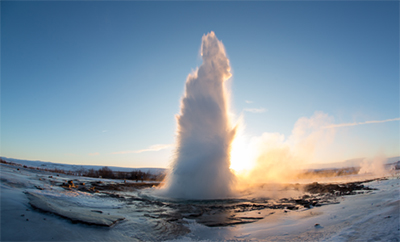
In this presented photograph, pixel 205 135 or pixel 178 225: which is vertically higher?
pixel 205 135

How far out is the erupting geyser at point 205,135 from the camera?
57.2ft

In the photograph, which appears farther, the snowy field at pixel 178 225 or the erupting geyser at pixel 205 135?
the erupting geyser at pixel 205 135

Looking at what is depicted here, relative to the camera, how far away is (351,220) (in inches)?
284

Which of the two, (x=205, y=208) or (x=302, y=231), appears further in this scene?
(x=205, y=208)

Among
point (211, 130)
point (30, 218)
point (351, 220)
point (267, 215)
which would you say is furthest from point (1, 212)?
point (211, 130)

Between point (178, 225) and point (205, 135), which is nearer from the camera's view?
point (178, 225)

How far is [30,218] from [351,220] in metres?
10.5

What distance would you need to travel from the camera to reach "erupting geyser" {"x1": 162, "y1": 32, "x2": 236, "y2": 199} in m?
17.4

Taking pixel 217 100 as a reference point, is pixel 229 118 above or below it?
below

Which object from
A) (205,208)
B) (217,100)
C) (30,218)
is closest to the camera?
(30,218)

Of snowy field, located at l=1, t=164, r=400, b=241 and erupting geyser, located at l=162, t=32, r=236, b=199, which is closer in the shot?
snowy field, located at l=1, t=164, r=400, b=241

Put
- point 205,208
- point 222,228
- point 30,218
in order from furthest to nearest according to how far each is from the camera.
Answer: point 205,208 → point 222,228 → point 30,218

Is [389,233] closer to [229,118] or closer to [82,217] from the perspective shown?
[82,217]

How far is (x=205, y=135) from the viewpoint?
62.8 feet
